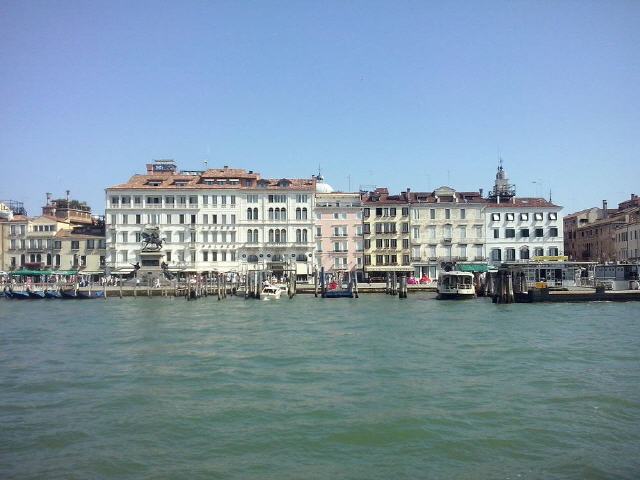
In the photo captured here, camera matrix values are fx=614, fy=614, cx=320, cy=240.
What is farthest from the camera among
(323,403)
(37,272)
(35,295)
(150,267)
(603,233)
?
(603,233)

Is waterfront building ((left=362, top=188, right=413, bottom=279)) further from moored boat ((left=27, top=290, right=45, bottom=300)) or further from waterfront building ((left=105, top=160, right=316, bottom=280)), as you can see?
moored boat ((left=27, top=290, right=45, bottom=300))

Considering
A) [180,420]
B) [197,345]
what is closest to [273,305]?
[197,345]

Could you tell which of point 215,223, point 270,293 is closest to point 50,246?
point 215,223

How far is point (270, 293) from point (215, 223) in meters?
13.8

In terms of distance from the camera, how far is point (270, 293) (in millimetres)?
48125

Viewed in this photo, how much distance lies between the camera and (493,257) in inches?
2400

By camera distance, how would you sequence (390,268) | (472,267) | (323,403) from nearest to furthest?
(323,403), (472,267), (390,268)

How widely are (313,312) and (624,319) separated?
52.9 feet

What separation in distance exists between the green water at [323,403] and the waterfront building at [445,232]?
114 ft

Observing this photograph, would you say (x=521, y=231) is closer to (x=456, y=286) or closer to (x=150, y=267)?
(x=456, y=286)

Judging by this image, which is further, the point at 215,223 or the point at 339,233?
the point at 339,233

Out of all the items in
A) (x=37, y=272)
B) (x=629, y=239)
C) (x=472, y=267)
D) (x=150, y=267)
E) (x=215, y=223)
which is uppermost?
(x=215, y=223)

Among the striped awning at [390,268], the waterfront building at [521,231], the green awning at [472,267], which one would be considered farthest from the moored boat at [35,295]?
the waterfront building at [521,231]

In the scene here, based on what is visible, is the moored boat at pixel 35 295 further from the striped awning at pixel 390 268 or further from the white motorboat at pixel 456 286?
the white motorboat at pixel 456 286
